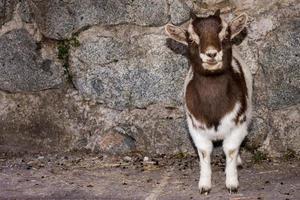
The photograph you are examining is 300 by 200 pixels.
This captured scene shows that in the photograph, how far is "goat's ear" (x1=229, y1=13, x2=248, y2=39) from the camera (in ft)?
19.6

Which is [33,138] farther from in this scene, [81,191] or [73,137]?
[81,191]

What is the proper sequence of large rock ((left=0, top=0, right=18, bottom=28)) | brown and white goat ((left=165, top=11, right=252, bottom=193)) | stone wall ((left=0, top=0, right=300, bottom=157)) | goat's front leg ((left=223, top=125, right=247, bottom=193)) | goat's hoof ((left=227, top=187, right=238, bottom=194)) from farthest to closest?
large rock ((left=0, top=0, right=18, bottom=28)), stone wall ((left=0, top=0, right=300, bottom=157)), goat's front leg ((left=223, top=125, right=247, bottom=193)), goat's hoof ((left=227, top=187, right=238, bottom=194)), brown and white goat ((left=165, top=11, right=252, bottom=193))

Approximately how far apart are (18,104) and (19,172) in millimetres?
716

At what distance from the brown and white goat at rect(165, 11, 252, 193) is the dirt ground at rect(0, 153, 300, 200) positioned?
0.62 feet

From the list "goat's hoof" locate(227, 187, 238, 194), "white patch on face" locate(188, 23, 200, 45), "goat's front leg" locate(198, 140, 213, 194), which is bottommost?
"goat's hoof" locate(227, 187, 238, 194)

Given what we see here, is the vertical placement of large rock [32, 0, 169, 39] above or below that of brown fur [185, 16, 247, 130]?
above

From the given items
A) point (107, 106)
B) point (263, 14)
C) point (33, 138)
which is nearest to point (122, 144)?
point (107, 106)

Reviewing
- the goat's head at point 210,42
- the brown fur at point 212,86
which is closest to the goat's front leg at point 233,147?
the brown fur at point 212,86

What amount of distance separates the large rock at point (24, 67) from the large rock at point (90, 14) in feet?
0.72

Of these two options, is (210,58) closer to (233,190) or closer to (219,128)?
(219,128)

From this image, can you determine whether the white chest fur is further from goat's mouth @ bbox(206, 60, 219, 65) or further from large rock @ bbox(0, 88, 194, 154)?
large rock @ bbox(0, 88, 194, 154)

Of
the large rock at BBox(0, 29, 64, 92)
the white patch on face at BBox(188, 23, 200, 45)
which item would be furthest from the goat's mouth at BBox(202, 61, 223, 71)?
the large rock at BBox(0, 29, 64, 92)

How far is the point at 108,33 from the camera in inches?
265

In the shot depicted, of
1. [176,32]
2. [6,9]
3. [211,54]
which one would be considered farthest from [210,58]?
[6,9]
